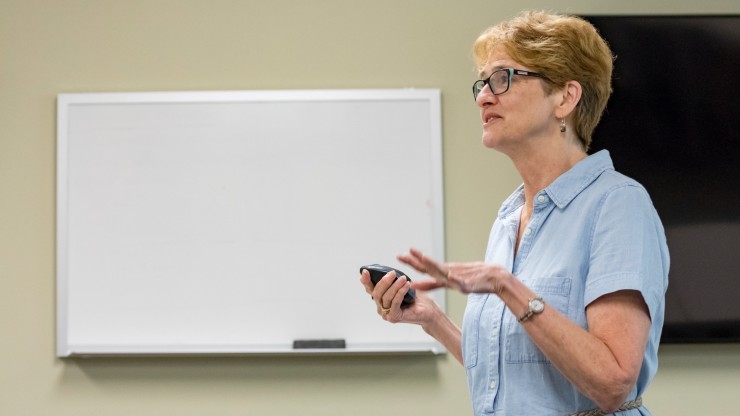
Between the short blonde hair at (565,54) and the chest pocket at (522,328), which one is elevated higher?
the short blonde hair at (565,54)

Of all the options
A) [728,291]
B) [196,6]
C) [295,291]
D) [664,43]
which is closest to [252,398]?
[295,291]

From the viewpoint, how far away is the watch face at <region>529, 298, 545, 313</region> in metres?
1.29

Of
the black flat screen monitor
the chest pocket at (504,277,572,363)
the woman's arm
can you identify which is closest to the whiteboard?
the black flat screen monitor

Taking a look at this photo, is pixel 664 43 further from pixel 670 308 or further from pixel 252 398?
pixel 252 398

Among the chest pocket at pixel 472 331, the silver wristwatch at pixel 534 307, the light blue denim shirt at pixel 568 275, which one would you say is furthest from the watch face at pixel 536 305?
the chest pocket at pixel 472 331

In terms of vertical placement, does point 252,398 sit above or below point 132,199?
Answer: below

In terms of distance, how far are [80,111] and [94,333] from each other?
0.81 metres

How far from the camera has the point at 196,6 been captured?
3.08 metres

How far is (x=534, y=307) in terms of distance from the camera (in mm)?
1288

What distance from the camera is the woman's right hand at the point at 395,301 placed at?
62.7 inches

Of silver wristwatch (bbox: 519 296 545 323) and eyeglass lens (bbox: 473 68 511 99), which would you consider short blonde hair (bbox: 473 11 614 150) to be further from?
silver wristwatch (bbox: 519 296 545 323)

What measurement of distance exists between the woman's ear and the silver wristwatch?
42 centimetres

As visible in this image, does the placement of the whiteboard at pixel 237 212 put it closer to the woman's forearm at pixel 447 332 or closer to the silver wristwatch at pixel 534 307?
the woman's forearm at pixel 447 332

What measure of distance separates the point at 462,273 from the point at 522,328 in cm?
21
